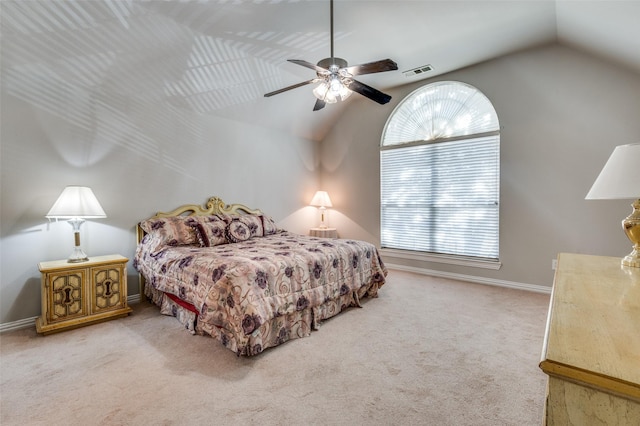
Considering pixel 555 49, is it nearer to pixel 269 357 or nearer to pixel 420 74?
pixel 420 74

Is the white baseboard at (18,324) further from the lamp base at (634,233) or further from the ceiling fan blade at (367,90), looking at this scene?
the lamp base at (634,233)

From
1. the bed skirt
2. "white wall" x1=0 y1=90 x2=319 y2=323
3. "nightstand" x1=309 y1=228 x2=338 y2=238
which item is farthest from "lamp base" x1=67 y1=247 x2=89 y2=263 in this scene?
"nightstand" x1=309 y1=228 x2=338 y2=238

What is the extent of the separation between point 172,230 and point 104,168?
983mm

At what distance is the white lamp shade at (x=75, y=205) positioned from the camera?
2.70 meters

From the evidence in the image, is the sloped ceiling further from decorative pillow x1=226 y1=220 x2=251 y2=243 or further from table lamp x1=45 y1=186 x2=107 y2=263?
decorative pillow x1=226 y1=220 x2=251 y2=243

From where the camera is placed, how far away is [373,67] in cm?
234

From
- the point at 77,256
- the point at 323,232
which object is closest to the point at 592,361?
the point at 77,256

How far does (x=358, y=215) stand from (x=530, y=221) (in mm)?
2523

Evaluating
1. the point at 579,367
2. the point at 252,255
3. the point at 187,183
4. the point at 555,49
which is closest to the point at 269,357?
the point at 252,255

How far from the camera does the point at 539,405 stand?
164 cm

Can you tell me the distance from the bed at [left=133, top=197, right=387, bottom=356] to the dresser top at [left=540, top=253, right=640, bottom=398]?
5.76 feet

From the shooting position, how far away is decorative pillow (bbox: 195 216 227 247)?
11.4 feet

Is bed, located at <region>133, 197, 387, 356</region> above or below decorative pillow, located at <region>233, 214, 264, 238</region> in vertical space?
below

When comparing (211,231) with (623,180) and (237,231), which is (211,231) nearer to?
(237,231)
